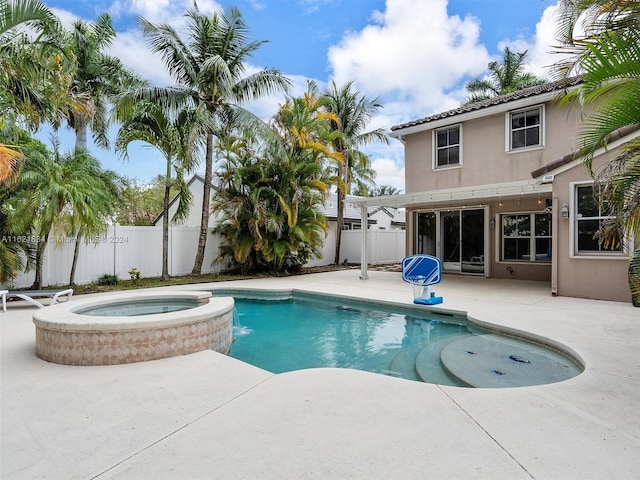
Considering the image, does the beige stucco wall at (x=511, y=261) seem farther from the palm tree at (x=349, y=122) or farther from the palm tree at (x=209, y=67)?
the palm tree at (x=209, y=67)

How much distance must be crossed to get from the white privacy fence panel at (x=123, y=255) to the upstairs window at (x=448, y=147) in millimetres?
9970

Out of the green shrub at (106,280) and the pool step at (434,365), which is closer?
the pool step at (434,365)

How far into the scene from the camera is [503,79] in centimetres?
2597

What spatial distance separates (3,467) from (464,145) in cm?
1468

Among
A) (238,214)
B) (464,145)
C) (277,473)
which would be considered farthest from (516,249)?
(277,473)

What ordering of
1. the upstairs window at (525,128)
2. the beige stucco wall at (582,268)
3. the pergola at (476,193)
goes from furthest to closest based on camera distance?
1. the upstairs window at (525,128)
2. the pergola at (476,193)
3. the beige stucco wall at (582,268)

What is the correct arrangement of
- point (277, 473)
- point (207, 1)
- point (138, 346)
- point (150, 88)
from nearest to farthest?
1. point (277, 473)
2. point (138, 346)
3. point (150, 88)
4. point (207, 1)

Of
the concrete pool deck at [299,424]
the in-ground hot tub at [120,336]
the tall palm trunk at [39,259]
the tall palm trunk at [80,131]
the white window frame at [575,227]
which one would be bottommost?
the concrete pool deck at [299,424]

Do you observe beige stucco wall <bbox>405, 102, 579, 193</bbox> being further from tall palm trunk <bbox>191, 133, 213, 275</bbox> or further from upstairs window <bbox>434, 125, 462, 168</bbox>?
tall palm trunk <bbox>191, 133, 213, 275</bbox>

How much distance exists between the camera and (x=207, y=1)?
13.8 m

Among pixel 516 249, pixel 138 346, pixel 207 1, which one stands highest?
pixel 207 1

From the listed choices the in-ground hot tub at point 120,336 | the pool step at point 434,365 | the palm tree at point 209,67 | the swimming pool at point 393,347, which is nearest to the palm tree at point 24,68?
the in-ground hot tub at point 120,336

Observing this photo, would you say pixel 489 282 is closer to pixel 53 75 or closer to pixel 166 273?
pixel 166 273

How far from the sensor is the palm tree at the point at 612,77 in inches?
138
